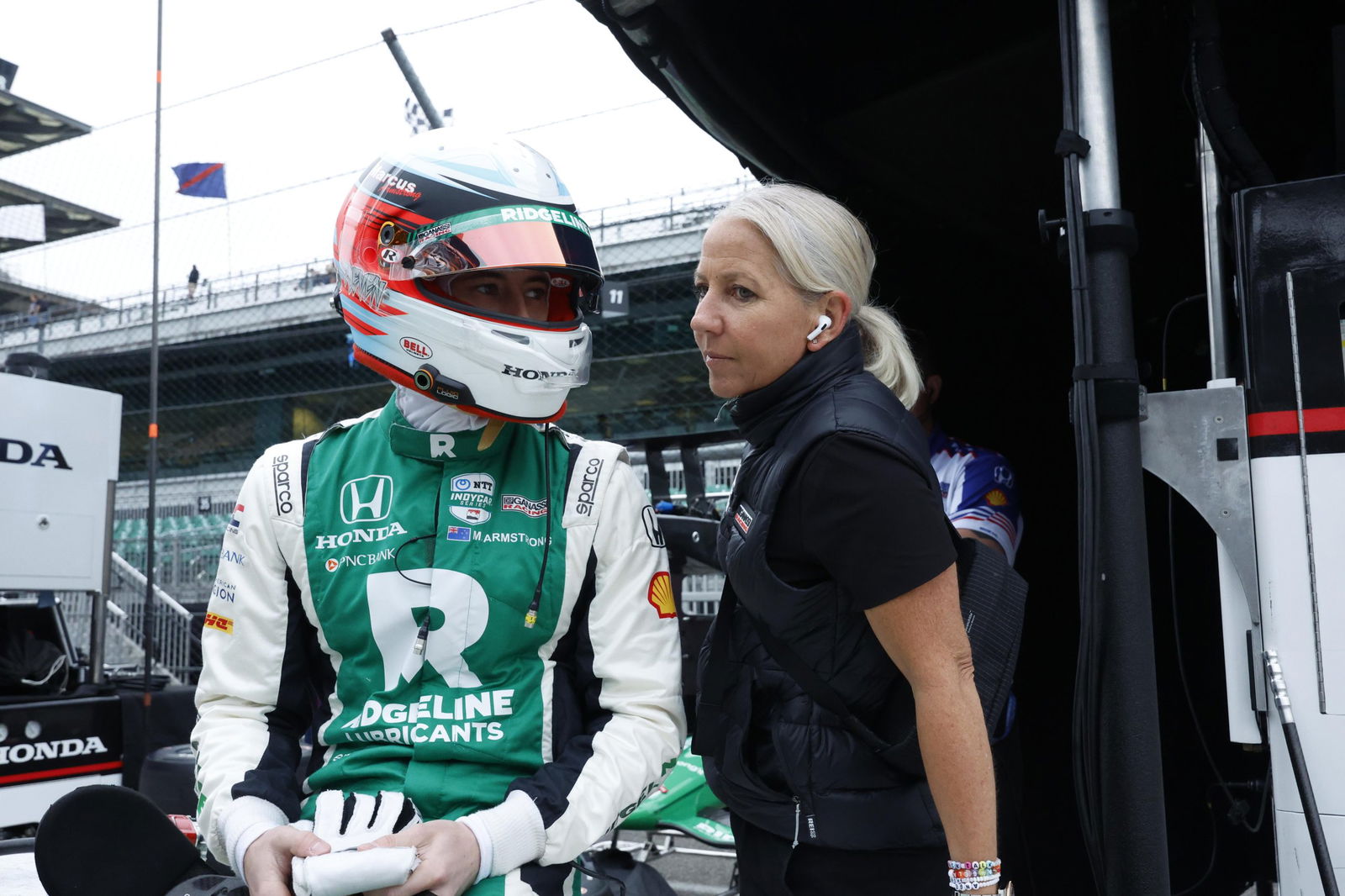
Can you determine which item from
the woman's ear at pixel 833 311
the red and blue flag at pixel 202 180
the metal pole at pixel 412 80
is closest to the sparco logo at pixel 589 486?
the woman's ear at pixel 833 311

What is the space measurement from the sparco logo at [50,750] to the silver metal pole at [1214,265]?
4575 millimetres

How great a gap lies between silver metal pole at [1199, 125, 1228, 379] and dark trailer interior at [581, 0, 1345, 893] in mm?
370

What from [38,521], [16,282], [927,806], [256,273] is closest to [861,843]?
[927,806]

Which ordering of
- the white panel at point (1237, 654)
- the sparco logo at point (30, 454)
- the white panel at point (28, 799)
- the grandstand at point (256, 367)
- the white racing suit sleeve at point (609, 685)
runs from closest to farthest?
the white racing suit sleeve at point (609, 685) → the white panel at point (1237, 654) → the white panel at point (28, 799) → the sparco logo at point (30, 454) → the grandstand at point (256, 367)

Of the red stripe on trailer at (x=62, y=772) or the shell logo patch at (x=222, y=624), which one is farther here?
the red stripe on trailer at (x=62, y=772)

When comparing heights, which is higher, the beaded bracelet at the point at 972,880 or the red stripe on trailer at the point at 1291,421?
the red stripe on trailer at the point at 1291,421

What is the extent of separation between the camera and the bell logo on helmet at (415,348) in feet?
5.69

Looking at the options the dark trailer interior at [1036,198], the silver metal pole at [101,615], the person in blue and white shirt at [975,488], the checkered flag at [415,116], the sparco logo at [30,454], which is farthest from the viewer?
the checkered flag at [415,116]

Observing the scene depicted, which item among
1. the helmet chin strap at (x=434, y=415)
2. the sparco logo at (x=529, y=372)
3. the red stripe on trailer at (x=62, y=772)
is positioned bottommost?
the red stripe on trailer at (x=62, y=772)

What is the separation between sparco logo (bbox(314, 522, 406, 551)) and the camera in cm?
165

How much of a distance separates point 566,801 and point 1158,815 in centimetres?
87

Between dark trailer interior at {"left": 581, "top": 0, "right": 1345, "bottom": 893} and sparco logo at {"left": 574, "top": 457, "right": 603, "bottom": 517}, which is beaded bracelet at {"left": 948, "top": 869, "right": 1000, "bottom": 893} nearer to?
sparco logo at {"left": 574, "top": 457, "right": 603, "bottom": 517}

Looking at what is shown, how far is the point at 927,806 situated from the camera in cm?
156

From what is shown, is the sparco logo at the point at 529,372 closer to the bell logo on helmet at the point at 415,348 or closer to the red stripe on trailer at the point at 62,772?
the bell logo on helmet at the point at 415,348
